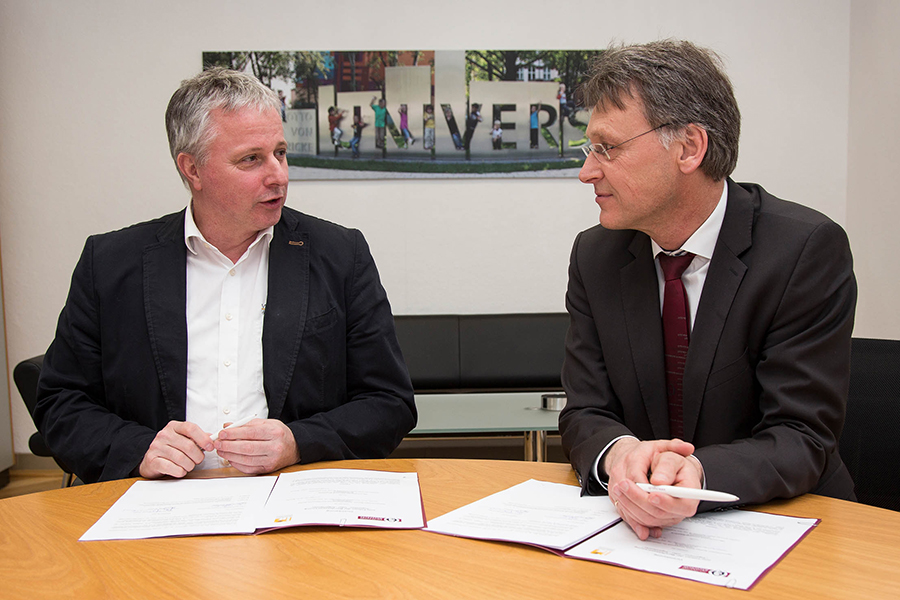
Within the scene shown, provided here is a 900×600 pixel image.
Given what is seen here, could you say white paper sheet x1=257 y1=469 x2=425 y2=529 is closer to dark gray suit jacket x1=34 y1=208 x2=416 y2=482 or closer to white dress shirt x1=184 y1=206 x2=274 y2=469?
dark gray suit jacket x1=34 y1=208 x2=416 y2=482

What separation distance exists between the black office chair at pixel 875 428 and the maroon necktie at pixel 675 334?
0.51m

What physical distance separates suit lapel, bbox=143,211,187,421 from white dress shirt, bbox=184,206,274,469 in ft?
0.12

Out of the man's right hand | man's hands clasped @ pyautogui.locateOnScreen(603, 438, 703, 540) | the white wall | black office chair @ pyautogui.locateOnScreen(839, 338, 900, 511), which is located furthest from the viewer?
the white wall

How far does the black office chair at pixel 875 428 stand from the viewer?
173 cm

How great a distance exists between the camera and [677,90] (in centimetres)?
154

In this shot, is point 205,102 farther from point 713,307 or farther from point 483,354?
point 483,354

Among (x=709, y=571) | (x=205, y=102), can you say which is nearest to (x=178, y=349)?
(x=205, y=102)

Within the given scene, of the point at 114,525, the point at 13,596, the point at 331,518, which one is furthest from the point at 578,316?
the point at 13,596

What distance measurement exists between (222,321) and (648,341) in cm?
102

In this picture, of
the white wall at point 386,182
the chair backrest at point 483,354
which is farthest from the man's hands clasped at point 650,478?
the white wall at point 386,182

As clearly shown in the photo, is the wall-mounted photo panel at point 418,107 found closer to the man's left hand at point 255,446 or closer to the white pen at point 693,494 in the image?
the man's left hand at point 255,446

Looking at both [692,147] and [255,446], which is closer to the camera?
[255,446]

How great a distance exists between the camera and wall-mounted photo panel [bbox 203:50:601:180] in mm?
4254

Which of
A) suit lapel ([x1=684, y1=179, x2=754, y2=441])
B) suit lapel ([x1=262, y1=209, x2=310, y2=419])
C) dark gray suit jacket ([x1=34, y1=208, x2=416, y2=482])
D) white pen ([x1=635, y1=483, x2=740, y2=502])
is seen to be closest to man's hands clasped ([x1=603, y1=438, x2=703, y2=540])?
white pen ([x1=635, y1=483, x2=740, y2=502])
